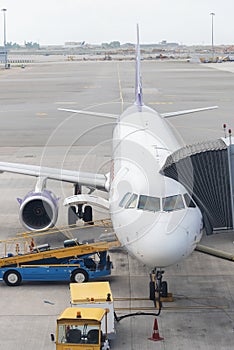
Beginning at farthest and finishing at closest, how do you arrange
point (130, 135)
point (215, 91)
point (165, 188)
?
point (215, 91) → point (130, 135) → point (165, 188)

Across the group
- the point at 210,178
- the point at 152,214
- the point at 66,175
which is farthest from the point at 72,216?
the point at 152,214

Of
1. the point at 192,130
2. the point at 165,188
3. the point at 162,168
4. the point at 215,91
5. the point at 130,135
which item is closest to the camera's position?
the point at 165,188

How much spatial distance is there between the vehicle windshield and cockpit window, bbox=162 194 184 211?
140 inches

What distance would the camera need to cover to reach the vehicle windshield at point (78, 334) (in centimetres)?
1558

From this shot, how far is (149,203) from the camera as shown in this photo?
17422 mm

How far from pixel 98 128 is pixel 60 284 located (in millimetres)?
36373

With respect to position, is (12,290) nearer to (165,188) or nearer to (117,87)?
(165,188)

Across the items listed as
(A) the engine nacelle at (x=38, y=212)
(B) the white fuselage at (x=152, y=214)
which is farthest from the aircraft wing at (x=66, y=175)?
(B) the white fuselage at (x=152, y=214)

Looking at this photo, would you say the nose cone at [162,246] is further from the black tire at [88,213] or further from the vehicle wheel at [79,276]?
the black tire at [88,213]

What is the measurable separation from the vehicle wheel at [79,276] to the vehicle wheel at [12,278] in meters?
1.69

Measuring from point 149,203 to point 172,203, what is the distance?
582mm

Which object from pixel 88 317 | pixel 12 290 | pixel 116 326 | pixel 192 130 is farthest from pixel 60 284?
pixel 192 130

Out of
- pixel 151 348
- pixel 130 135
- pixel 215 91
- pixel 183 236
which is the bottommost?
pixel 151 348

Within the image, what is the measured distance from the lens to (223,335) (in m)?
17.0
